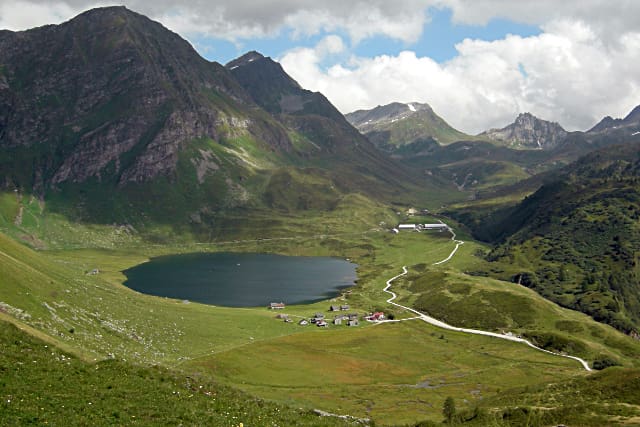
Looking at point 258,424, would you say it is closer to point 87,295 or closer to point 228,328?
point 87,295

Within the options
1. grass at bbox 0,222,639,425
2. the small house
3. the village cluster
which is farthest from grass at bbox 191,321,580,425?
the small house

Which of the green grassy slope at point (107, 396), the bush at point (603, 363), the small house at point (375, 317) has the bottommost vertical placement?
the bush at point (603, 363)

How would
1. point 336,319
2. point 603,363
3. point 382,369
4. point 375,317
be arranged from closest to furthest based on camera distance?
point 382,369 < point 603,363 < point 336,319 < point 375,317

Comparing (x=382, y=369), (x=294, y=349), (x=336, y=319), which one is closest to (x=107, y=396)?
(x=382, y=369)

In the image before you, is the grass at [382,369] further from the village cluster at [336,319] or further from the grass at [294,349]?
the village cluster at [336,319]

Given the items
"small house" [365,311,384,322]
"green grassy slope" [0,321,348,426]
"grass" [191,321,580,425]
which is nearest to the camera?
"green grassy slope" [0,321,348,426]

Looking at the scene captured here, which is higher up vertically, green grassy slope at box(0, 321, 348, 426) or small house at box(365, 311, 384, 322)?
green grassy slope at box(0, 321, 348, 426)

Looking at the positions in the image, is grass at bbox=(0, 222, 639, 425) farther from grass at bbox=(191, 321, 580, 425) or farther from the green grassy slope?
the green grassy slope

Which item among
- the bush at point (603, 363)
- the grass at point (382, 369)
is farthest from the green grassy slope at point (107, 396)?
the bush at point (603, 363)

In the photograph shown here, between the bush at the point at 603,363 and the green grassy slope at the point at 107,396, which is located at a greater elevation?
the green grassy slope at the point at 107,396

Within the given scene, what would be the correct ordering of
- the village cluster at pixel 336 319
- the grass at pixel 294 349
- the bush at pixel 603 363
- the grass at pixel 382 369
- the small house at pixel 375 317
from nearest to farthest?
the grass at pixel 294 349 → the grass at pixel 382 369 → the bush at pixel 603 363 → the village cluster at pixel 336 319 → the small house at pixel 375 317

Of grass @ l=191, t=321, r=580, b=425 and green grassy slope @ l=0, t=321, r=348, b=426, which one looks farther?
grass @ l=191, t=321, r=580, b=425

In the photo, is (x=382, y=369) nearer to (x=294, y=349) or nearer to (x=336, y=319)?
(x=294, y=349)
